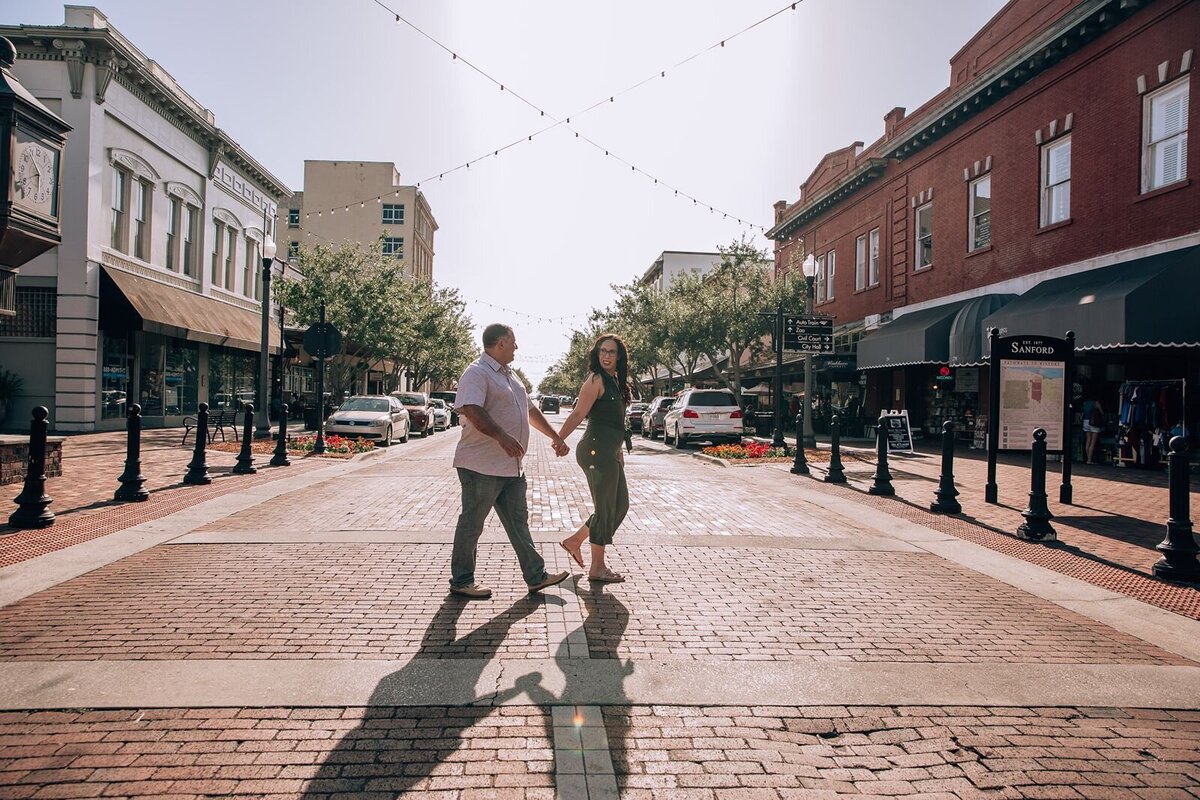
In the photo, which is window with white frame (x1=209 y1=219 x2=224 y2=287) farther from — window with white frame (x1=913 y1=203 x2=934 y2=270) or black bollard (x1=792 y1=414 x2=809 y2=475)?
window with white frame (x1=913 y1=203 x2=934 y2=270)

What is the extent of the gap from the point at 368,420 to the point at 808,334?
11.6 m

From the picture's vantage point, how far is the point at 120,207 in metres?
22.1

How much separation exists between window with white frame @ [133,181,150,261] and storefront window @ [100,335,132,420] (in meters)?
3.09

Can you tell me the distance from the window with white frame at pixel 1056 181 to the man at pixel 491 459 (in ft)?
54.3

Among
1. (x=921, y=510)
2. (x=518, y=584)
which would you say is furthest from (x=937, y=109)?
(x=518, y=584)

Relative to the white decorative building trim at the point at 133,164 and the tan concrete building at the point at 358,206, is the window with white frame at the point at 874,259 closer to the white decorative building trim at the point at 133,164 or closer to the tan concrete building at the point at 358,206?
the white decorative building trim at the point at 133,164

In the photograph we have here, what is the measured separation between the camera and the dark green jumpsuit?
5.78m

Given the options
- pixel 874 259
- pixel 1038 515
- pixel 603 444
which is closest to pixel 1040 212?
pixel 874 259

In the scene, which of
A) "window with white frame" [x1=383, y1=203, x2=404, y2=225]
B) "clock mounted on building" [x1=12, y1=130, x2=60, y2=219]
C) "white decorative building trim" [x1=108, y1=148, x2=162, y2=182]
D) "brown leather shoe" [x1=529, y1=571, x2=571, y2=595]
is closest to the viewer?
"brown leather shoe" [x1=529, y1=571, x2=571, y2=595]

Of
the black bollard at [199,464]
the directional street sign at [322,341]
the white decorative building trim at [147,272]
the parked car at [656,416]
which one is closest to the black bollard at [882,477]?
the black bollard at [199,464]

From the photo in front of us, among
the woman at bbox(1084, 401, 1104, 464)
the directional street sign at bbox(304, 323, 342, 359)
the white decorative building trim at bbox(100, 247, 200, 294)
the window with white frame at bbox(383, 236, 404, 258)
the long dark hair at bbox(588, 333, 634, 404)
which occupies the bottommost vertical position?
the woman at bbox(1084, 401, 1104, 464)

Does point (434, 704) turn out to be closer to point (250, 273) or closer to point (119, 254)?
point (119, 254)

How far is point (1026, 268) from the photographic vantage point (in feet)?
61.3

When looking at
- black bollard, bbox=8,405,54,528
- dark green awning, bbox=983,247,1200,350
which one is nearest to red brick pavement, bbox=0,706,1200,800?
black bollard, bbox=8,405,54,528
